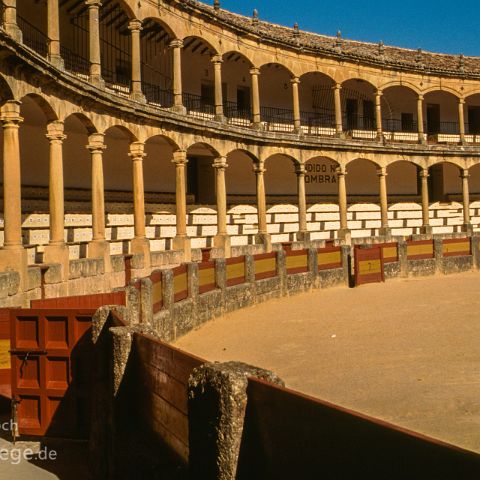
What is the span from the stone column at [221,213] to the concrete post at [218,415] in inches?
646

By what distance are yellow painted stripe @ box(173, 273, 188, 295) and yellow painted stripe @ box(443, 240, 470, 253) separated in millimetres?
12434

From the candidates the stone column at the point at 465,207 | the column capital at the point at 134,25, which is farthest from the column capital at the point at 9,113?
the stone column at the point at 465,207

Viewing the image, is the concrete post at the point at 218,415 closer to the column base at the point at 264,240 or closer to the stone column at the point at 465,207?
the column base at the point at 264,240

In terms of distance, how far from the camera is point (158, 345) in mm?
5098

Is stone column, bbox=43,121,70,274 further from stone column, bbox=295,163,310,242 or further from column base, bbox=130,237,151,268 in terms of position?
stone column, bbox=295,163,310,242

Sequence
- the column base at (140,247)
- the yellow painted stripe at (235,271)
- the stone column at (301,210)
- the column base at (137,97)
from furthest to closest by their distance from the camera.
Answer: the stone column at (301,210)
the column base at (137,97)
the column base at (140,247)
the yellow painted stripe at (235,271)

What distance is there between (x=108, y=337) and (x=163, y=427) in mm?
1209

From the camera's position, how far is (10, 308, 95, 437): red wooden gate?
6199 millimetres

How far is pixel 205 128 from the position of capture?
21.0m

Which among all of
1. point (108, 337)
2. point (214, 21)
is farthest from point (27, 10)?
point (108, 337)

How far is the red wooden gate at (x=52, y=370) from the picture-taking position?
20.3 feet

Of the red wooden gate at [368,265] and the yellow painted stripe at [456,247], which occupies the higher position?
the yellow painted stripe at [456,247]

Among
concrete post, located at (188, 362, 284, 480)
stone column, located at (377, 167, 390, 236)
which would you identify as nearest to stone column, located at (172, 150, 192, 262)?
stone column, located at (377, 167, 390, 236)

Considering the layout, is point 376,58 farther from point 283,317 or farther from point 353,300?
point 283,317
